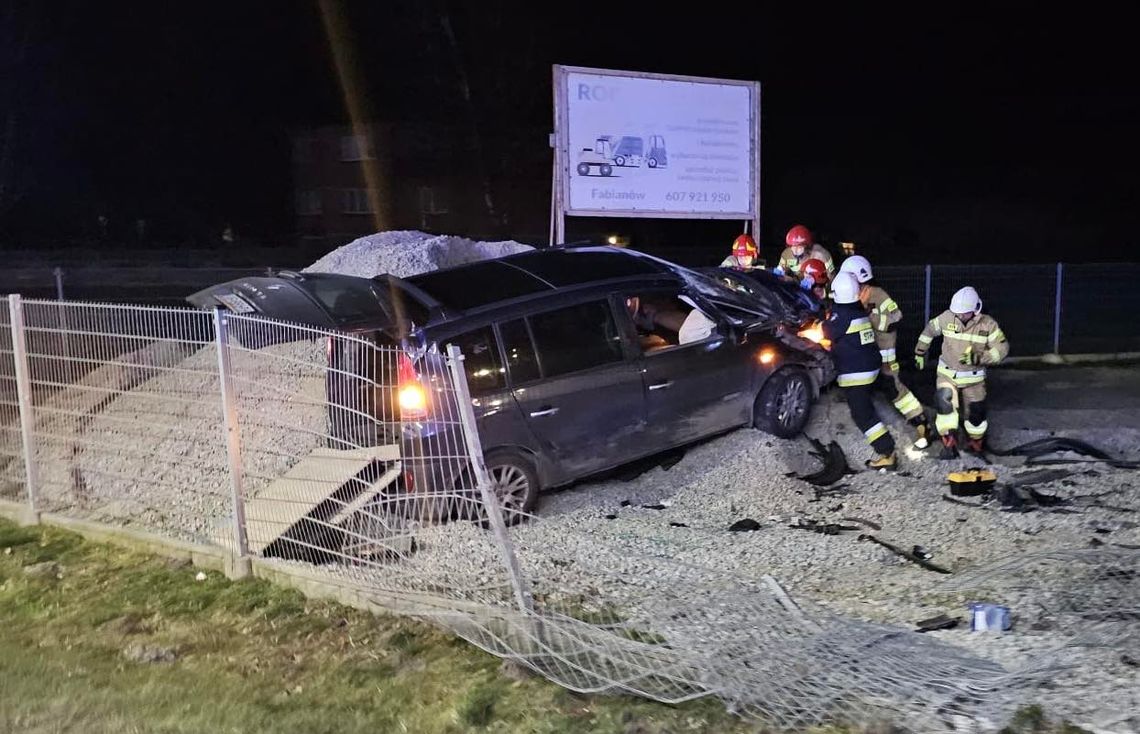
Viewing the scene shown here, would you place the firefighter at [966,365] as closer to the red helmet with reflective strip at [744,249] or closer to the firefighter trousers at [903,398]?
the firefighter trousers at [903,398]

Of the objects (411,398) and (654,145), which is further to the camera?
(654,145)

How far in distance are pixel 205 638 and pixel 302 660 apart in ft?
2.06

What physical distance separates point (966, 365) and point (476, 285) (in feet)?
13.9

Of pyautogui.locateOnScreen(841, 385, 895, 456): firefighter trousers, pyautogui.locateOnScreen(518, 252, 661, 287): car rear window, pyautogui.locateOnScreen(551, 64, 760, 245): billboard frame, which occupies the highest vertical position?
pyautogui.locateOnScreen(551, 64, 760, 245): billboard frame

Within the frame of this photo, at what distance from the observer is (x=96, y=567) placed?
5699mm

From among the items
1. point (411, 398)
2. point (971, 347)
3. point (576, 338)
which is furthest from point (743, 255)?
point (411, 398)

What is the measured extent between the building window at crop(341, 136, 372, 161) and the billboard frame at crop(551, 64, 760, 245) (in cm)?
2130

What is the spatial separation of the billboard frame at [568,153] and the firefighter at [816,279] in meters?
3.73

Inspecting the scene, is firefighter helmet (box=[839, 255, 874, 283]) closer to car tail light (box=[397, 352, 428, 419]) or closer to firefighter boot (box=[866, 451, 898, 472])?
firefighter boot (box=[866, 451, 898, 472])

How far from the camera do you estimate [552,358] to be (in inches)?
254

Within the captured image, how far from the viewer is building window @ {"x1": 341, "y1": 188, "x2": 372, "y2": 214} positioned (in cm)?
3247

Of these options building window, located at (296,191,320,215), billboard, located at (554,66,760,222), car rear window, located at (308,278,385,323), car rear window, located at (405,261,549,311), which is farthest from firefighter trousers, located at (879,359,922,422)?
building window, located at (296,191,320,215)

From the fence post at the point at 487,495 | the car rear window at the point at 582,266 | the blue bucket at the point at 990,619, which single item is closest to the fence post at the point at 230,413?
the fence post at the point at 487,495

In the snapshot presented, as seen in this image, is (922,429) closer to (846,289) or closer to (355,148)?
(846,289)
